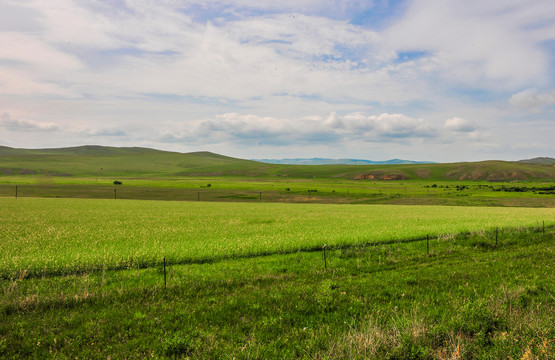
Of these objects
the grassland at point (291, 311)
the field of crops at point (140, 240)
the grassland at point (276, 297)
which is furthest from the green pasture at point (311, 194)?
the grassland at point (291, 311)

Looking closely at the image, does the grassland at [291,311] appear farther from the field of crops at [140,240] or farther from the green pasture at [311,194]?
the green pasture at [311,194]

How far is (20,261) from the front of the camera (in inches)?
633

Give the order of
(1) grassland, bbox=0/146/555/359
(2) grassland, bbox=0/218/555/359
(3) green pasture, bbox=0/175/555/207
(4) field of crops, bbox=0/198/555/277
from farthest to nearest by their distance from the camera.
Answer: (3) green pasture, bbox=0/175/555/207
(4) field of crops, bbox=0/198/555/277
(1) grassland, bbox=0/146/555/359
(2) grassland, bbox=0/218/555/359

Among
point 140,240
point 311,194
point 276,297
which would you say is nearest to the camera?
point 276,297

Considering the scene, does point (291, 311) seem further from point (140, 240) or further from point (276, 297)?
point (140, 240)

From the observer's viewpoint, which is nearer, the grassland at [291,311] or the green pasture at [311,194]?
the grassland at [291,311]

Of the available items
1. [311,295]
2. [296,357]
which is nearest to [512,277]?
[311,295]

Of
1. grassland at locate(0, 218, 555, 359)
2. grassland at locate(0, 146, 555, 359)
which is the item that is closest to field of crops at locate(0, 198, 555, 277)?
grassland at locate(0, 146, 555, 359)

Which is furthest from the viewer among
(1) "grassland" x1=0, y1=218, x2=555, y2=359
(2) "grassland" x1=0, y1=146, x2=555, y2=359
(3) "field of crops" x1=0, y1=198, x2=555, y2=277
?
(3) "field of crops" x1=0, y1=198, x2=555, y2=277

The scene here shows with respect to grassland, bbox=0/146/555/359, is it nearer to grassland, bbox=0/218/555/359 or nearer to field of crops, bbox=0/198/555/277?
grassland, bbox=0/218/555/359

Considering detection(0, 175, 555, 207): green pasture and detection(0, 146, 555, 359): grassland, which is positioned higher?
detection(0, 146, 555, 359): grassland

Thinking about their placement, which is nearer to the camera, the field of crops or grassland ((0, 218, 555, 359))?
grassland ((0, 218, 555, 359))

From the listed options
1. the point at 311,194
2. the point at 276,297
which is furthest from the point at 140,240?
the point at 311,194

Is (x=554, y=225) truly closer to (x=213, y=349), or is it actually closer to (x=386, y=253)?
(x=386, y=253)
